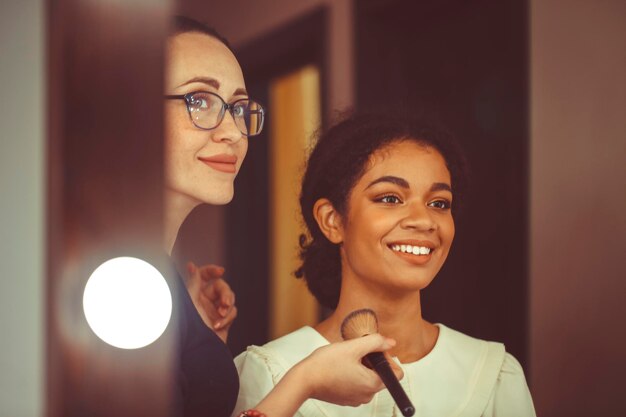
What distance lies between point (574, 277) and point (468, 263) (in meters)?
0.12

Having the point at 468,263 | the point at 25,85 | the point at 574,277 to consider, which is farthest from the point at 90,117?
the point at 574,277

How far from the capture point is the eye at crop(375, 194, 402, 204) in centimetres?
73

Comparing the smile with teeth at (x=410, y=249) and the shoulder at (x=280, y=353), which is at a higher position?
the smile with teeth at (x=410, y=249)

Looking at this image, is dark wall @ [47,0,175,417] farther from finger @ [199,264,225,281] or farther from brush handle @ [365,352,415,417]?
brush handle @ [365,352,415,417]

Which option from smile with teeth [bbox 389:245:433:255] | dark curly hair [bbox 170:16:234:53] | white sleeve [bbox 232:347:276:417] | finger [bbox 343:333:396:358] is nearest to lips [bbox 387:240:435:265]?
smile with teeth [bbox 389:245:433:255]

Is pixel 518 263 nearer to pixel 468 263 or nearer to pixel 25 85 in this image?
pixel 468 263

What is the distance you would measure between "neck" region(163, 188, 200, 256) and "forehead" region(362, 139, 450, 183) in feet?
0.72

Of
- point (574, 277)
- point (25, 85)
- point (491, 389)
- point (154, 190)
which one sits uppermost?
point (25, 85)

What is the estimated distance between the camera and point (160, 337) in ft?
2.45

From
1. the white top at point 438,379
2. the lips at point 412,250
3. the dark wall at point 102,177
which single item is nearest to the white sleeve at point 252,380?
the white top at point 438,379

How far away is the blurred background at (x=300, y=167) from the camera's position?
733 millimetres

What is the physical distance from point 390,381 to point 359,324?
9 cm

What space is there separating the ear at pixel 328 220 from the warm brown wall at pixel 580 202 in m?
0.23

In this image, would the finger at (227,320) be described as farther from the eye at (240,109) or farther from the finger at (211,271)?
the eye at (240,109)
